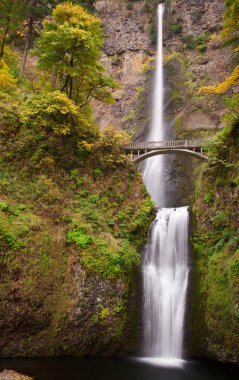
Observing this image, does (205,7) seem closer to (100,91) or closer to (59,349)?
(100,91)

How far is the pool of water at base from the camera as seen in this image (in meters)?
10.8

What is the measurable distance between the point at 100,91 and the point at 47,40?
476 centimetres

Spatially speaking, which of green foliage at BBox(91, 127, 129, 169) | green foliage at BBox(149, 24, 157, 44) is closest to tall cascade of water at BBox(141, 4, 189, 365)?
green foliage at BBox(91, 127, 129, 169)

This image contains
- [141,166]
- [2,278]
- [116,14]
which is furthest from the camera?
[116,14]

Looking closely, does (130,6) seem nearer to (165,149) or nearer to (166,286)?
(165,149)

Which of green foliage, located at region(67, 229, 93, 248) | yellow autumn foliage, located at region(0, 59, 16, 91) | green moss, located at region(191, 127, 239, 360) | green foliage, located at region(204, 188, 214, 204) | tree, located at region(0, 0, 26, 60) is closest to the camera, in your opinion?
green moss, located at region(191, 127, 239, 360)

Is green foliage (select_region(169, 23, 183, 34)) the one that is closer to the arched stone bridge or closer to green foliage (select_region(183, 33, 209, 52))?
green foliage (select_region(183, 33, 209, 52))

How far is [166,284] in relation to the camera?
48.8 feet

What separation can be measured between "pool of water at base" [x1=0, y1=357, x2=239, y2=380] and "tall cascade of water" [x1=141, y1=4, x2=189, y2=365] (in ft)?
3.22

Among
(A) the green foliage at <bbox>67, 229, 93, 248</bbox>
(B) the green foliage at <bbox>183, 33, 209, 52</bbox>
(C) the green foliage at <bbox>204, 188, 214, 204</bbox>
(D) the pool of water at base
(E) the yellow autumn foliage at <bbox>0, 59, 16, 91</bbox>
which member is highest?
(B) the green foliage at <bbox>183, 33, 209, 52</bbox>

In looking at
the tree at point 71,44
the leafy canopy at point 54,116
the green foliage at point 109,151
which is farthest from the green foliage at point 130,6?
the leafy canopy at point 54,116

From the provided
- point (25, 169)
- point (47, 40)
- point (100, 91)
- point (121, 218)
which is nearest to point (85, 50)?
point (47, 40)

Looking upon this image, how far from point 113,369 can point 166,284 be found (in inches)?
179

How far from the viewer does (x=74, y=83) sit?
2020cm
